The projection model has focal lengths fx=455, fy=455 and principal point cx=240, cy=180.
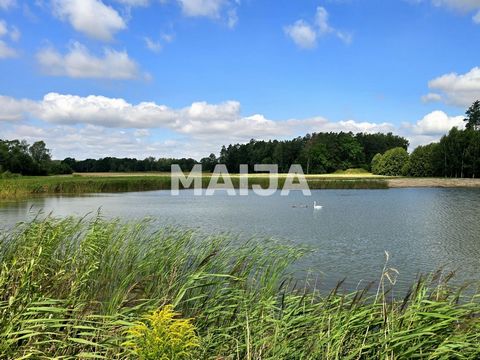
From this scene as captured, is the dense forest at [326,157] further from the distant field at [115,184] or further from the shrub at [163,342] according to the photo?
the shrub at [163,342]

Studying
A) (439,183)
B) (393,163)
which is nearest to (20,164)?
(439,183)

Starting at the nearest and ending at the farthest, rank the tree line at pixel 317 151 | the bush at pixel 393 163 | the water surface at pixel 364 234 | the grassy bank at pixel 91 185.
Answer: the water surface at pixel 364 234 → the grassy bank at pixel 91 185 → the bush at pixel 393 163 → the tree line at pixel 317 151

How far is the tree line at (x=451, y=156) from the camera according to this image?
7281 centimetres

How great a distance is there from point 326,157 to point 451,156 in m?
37.0

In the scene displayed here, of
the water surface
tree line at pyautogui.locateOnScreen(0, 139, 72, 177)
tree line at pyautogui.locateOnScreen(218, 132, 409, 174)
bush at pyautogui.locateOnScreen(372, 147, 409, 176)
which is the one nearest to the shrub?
the water surface

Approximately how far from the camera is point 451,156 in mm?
75000

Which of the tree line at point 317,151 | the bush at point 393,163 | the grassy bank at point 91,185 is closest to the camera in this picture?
the grassy bank at point 91,185

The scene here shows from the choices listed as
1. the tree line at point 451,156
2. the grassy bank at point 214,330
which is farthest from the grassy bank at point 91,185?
the grassy bank at point 214,330

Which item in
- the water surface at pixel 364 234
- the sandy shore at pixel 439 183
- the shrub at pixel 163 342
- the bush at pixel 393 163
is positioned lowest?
the water surface at pixel 364 234

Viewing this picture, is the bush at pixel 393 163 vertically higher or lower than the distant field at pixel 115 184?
higher

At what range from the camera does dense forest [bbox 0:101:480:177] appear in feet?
244

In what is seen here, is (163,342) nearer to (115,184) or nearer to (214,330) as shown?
(214,330)

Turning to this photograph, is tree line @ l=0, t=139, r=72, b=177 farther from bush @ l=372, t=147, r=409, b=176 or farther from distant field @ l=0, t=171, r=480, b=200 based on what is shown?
bush @ l=372, t=147, r=409, b=176

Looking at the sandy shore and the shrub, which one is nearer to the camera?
the shrub
